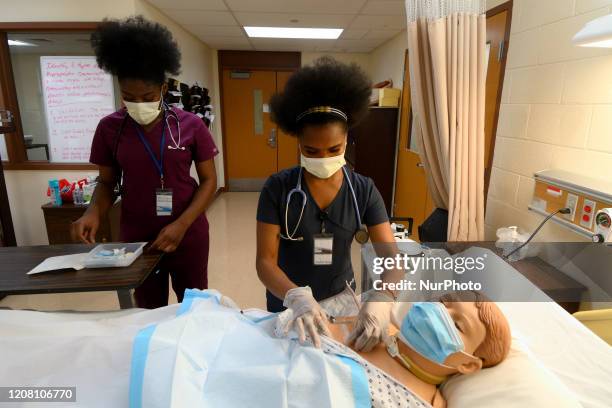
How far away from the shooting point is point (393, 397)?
0.88 metres

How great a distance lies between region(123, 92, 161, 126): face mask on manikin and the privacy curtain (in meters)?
1.29

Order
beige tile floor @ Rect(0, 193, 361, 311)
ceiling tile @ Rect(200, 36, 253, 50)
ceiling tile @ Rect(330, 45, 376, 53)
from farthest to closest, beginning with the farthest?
ceiling tile @ Rect(330, 45, 376, 53), ceiling tile @ Rect(200, 36, 253, 50), beige tile floor @ Rect(0, 193, 361, 311)

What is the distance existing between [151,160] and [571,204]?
1773 millimetres

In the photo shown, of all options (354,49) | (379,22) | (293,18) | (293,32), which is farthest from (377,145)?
(354,49)

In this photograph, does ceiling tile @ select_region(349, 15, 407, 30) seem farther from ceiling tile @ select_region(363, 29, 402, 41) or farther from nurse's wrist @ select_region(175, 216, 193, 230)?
nurse's wrist @ select_region(175, 216, 193, 230)

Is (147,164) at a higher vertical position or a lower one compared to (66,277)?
higher

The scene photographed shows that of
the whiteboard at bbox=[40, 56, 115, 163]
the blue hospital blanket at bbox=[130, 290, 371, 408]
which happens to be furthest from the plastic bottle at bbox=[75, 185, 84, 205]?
the blue hospital blanket at bbox=[130, 290, 371, 408]

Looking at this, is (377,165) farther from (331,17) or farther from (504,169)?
(504,169)

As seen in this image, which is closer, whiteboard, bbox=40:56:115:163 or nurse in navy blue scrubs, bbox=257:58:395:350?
nurse in navy blue scrubs, bbox=257:58:395:350

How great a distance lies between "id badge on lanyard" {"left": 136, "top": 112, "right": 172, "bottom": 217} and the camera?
1515 mm

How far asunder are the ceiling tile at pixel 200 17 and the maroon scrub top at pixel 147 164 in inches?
89.3

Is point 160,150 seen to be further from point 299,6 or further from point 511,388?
point 299,6

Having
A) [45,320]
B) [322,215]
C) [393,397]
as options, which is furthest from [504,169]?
[45,320]

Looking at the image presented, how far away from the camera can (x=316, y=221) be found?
1195 millimetres
